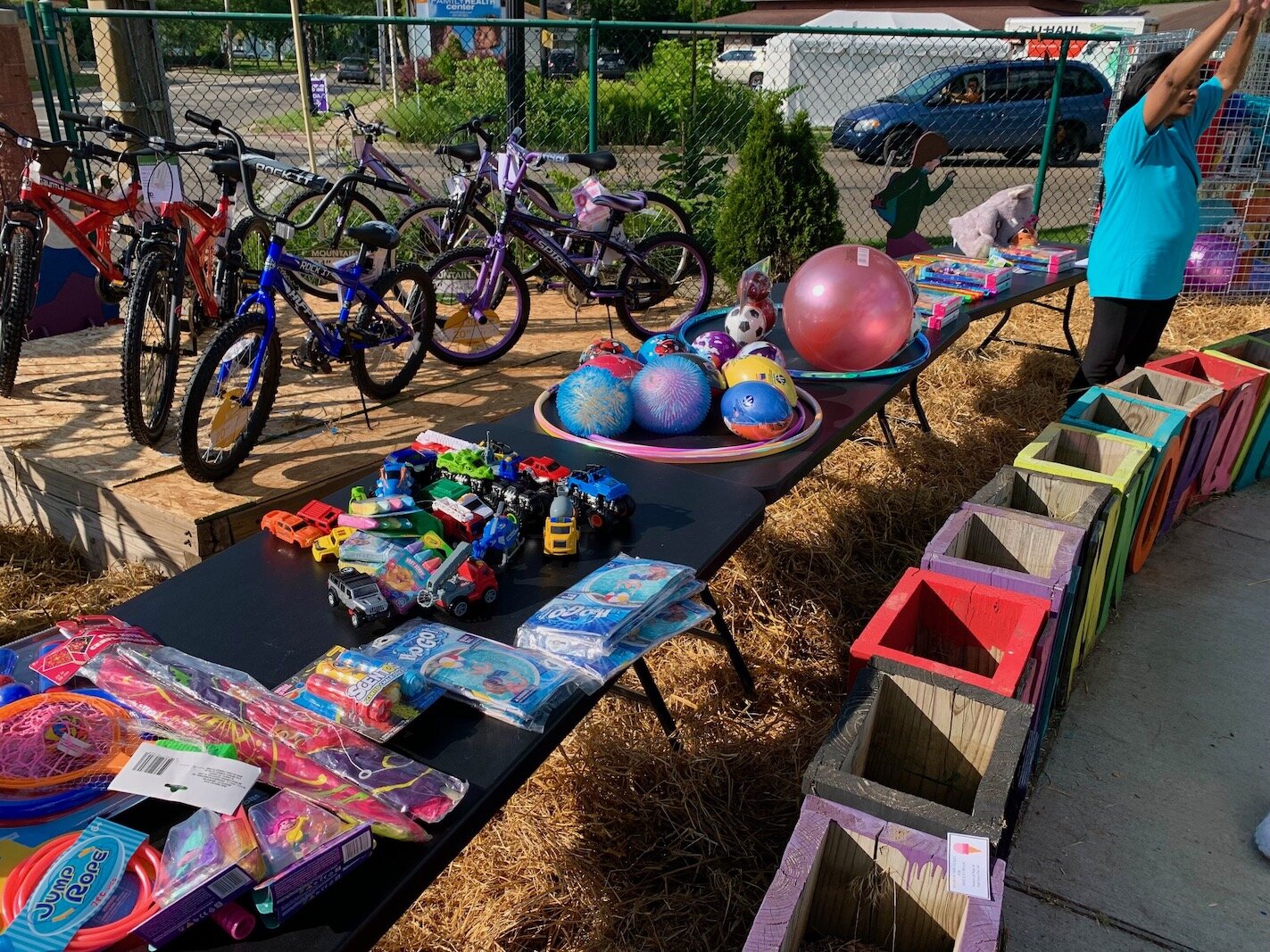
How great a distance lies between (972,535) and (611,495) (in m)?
1.07

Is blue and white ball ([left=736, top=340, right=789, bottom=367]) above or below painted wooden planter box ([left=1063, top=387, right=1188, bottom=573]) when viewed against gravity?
above

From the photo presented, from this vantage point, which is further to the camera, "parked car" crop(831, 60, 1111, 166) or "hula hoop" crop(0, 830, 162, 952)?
"parked car" crop(831, 60, 1111, 166)

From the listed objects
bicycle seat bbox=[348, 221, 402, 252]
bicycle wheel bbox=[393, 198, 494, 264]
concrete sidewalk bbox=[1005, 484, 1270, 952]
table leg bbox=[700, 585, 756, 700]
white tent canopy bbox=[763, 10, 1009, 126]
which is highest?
white tent canopy bbox=[763, 10, 1009, 126]

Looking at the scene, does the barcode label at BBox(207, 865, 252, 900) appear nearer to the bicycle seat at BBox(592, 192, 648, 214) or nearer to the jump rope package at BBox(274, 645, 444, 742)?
the jump rope package at BBox(274, 645, 444, 742)

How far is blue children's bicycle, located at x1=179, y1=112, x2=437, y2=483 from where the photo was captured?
10.8ft

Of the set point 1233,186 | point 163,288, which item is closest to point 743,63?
point 1233,186

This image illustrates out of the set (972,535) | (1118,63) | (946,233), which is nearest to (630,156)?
(946,233)

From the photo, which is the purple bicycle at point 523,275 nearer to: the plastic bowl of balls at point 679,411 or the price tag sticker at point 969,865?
the plastic bowl of balls at point 679,411

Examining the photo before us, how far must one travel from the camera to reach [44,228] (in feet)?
14.0

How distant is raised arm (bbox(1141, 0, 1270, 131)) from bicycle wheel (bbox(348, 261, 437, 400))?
10.0 ft

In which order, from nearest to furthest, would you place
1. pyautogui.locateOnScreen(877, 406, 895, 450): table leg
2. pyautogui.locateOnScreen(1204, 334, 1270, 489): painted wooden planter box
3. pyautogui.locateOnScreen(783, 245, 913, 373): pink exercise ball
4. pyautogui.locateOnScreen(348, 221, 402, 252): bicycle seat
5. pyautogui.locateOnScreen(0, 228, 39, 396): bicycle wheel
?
pyautogui.locateOnScreen(783, 245, 913, 373): pink exercise ball, pyautogui.locateOnScreen(348, 221, 402, 252): bicycle seat, pyautogui.locateOnScreen(0, 228, 39, 396): bicycle wheel, pyautogui.locateOnScreen(1204, 334, 1270, 489): painted wooden planter box, pyautogui.locateOnScreen(877, 406, 895, 450): table leg

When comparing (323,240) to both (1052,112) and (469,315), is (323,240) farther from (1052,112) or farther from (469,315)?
(1052,112)

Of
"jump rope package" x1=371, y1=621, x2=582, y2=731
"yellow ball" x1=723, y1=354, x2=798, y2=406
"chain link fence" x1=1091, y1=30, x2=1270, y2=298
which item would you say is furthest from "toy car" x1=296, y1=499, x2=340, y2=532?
"chain link fence" x1=1091, y1=30, x2=1270, y2=298

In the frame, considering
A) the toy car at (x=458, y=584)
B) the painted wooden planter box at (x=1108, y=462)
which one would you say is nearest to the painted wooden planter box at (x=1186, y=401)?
the painted wooden planter box at (x=1108, y=462)
